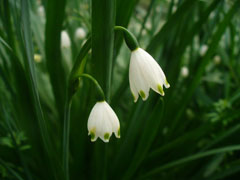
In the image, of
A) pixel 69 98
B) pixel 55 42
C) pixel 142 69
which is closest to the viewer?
pixel 142 69

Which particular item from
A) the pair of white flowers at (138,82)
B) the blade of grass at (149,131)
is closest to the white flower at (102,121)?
the pair of white flowers at (138,82)

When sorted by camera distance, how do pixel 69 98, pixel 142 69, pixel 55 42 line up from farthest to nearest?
pixel 55 42 → pixel 69 98 → pixel 142 69

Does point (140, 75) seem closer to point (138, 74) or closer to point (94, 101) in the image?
point (138, 74)

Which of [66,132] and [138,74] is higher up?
[138,74]

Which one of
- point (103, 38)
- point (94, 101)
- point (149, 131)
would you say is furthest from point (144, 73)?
point (149, 131)

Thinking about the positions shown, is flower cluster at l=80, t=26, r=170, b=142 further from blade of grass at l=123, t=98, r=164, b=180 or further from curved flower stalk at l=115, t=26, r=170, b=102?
blade of grass at l=123, t=98, r=164, b=180

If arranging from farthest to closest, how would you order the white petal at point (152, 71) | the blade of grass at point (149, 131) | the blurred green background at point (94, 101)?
the blade of grass at point (149, 131), the blurred green background at point (94, 101), the white petal at point (152, 71)

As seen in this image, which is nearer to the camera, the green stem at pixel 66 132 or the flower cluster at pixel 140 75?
the flower cluster at pixel 140 75

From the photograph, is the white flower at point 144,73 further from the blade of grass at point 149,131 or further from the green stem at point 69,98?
the blade of grass at point 149,131
